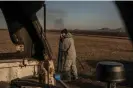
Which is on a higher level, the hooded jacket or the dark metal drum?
the hooded jacket

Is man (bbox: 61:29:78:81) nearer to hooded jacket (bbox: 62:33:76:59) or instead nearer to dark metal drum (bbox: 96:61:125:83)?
hooded jacket (bbox: 62:33:76:59)

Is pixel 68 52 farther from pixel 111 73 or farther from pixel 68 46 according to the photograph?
pixel 111 73

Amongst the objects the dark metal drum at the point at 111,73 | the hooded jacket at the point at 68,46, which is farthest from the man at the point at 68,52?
the dark metal drum at the point at 111,73

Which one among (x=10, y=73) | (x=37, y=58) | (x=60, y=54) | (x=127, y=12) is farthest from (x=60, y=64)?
(x=127, y=12)

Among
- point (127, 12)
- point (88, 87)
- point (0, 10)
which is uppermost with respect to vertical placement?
point (0, 10)

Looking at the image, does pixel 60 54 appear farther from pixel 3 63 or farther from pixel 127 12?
pixel 127 12

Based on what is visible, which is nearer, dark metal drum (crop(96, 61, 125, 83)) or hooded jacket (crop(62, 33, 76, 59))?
dark metal drum (crop(96, 61, 125, 83))

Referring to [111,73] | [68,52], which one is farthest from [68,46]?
[111,73]

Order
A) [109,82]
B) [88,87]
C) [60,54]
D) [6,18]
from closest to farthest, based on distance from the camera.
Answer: [109,82] → [6,18] → [88,87] → [60,54]

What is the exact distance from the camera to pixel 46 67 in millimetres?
5551

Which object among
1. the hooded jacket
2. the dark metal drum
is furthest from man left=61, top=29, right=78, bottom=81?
the dark metal drum

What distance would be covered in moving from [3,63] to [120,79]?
2702 mm

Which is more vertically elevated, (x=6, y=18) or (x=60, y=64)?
(x=6, y=18)

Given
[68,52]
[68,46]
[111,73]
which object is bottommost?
[111,73]
